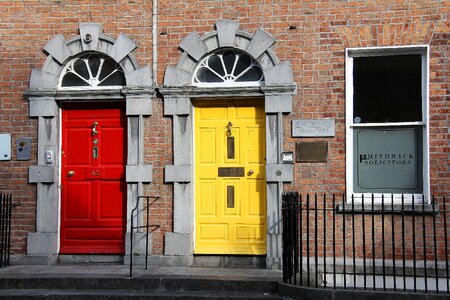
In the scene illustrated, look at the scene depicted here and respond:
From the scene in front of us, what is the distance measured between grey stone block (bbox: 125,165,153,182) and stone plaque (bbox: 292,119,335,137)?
2082 millimetres

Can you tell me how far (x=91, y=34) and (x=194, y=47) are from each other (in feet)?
4.99

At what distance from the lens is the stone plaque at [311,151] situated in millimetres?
8281

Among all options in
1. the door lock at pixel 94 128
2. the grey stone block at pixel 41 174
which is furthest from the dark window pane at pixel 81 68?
the grey stone block at pixel 41 174

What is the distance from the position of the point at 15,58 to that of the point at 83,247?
295 centimetres

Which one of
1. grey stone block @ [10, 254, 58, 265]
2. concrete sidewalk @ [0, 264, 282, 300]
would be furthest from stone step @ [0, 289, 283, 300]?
grey stone block @ [10, 254, 58, 265]

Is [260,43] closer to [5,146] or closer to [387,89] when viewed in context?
[387,89]

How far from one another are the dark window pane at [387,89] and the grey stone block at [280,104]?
913 mm

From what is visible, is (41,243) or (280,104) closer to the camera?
(280,104)

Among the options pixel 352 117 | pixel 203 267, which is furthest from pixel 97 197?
pixel 352 117

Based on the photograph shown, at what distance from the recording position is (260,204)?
8.55m

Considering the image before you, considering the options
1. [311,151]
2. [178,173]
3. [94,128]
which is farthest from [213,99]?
[94,128]

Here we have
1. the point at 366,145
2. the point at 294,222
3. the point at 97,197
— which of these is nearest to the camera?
the point at 294,222

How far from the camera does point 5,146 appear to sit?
351 inches

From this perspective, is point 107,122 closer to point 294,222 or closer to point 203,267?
point 203,267
